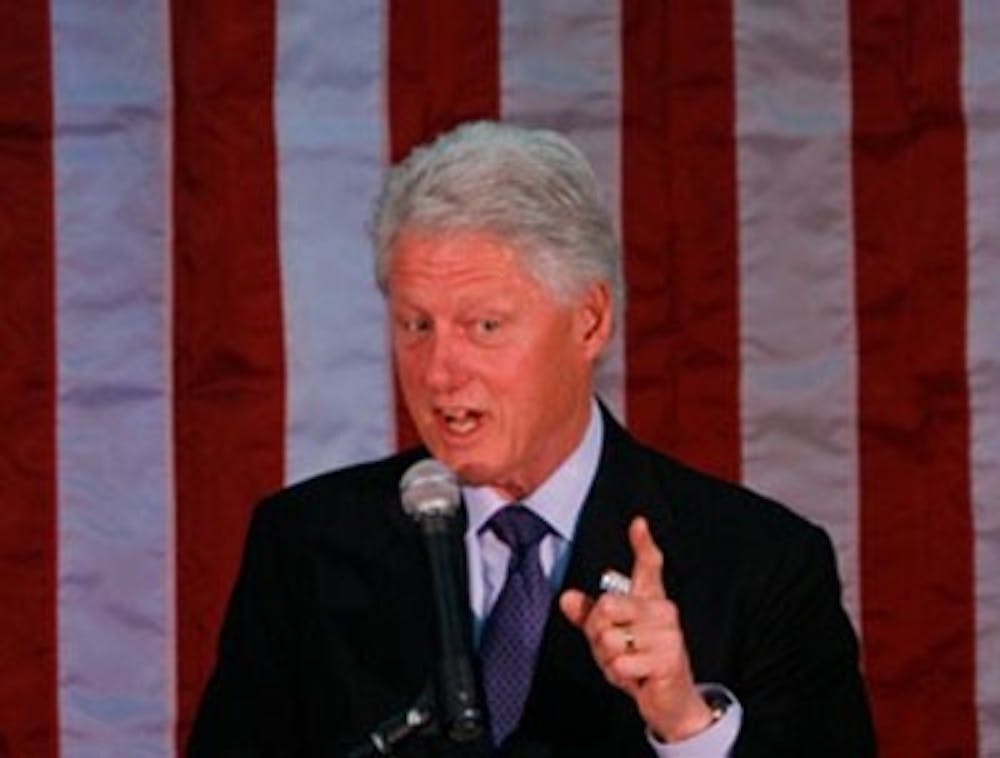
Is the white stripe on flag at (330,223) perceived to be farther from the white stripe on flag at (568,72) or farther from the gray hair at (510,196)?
the gray hair at (510,196)

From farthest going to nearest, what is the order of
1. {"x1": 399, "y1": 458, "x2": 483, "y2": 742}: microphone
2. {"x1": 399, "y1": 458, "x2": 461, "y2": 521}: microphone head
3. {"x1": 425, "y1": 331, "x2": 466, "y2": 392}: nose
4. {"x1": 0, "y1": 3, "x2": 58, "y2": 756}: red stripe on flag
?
{"x1": 0, "y1": 3, "x2": 58, "y2": 756}: red stripe on flag, {"x1": 425, "y1": 331, "x2": 466, "y2": 392}: nose, {"x1": 399, "y1": 458, "x2": 461, "y2": 521}: microphone head, {"x1": 399, "y1": 458, "x2": 483, "y2": 742}: microphone

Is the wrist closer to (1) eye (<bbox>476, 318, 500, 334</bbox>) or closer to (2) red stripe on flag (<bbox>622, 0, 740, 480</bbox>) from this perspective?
(1) eye (<bbox>476, 318, 500, 334</bbox>)

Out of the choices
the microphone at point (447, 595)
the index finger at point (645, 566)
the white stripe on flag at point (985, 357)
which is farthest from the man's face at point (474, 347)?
the white stripe on flag at point (985, 357)

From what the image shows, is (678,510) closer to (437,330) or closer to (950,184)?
(437,330)

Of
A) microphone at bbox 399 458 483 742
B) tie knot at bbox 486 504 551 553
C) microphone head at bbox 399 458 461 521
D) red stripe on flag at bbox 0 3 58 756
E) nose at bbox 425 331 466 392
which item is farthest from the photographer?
red stripe on flag at bbox 0 3 58 756

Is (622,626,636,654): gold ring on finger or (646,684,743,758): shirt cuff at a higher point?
(622,626,636,654): gold ring on finger

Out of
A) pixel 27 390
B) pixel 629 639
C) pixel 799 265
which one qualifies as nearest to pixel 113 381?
pixel 27 390

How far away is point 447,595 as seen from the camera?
1.54 meters

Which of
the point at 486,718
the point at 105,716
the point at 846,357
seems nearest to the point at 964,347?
the point at 846,357

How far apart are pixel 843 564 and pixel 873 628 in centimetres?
9

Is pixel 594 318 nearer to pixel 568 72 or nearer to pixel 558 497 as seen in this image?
pixel 558 497

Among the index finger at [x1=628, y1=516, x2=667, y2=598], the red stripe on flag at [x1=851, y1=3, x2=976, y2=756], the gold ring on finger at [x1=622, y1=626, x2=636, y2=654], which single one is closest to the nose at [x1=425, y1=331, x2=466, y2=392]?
the index finger at [x1=628, y1=516, x2=667, y2=598]

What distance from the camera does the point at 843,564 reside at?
2.99 metres

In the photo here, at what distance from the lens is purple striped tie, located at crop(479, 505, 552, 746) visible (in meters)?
1.83
